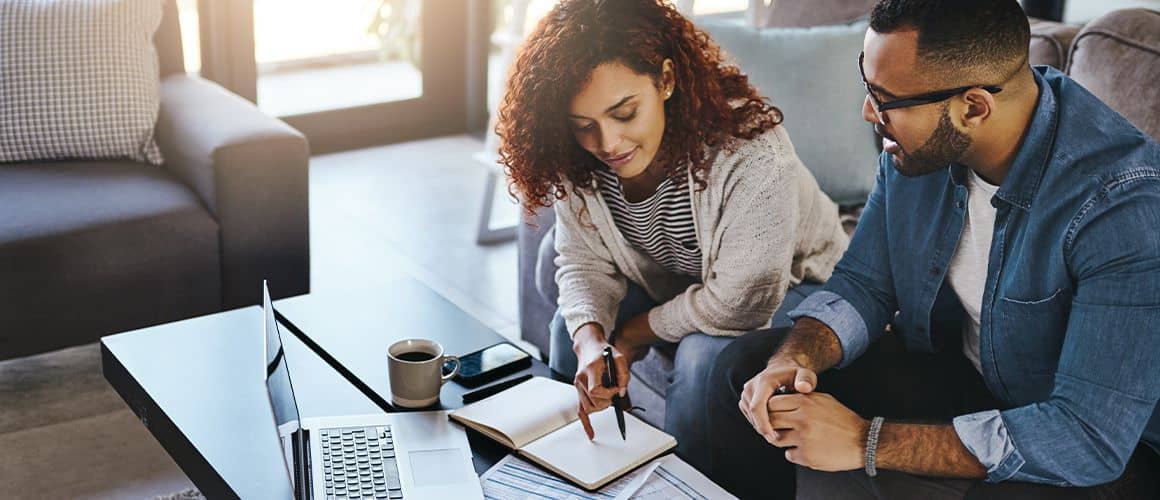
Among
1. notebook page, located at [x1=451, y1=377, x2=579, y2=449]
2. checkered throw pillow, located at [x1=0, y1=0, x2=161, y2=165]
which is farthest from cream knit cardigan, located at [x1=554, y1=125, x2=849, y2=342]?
checkered throw pillow, located at [x1=0, y1=0, x2=161, y2=165]

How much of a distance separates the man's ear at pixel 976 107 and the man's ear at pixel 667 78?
1.47 feet

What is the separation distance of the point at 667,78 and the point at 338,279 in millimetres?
1514

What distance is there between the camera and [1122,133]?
1447mm

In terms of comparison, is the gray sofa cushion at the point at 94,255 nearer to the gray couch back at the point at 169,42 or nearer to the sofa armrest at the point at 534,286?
the gray couch back at the point at 169,42

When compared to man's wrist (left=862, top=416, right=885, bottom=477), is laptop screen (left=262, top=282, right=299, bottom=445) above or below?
above

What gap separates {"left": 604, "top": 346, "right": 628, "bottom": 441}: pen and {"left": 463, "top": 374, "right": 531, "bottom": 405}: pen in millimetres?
144

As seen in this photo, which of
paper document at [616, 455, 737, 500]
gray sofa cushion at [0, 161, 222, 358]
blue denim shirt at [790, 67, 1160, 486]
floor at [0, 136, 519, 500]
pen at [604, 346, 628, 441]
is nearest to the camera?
blue denim shirt at [790, 67, 1160, 486]

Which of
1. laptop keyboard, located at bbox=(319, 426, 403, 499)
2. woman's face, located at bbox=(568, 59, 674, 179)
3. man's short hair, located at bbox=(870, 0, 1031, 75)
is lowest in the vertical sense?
laptop keyboard, located at bbox=(319, 426, 403, 499)

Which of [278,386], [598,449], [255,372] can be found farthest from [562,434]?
[255,372]

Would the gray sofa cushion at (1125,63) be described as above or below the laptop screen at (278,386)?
above

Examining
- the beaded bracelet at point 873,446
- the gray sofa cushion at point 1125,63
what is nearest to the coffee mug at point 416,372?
the beaded bracelet at point 873,446

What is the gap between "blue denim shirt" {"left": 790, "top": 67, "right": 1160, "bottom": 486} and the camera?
1372mm

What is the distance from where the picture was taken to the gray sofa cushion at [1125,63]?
2008 millimetres

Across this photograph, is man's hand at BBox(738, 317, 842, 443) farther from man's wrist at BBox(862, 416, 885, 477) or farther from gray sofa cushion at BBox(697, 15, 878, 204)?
gray sofa cushion at BBox(697, 15, 878, 204)
